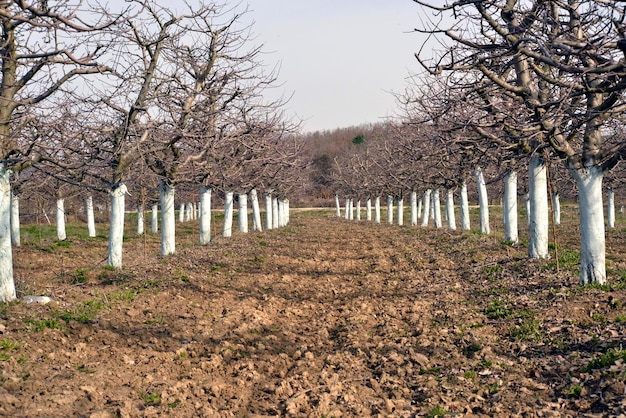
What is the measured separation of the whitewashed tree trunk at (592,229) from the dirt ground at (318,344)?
0.35 metres

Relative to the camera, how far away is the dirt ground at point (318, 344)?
534cm

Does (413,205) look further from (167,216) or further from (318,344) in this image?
(318,344)

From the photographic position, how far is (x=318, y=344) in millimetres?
7629

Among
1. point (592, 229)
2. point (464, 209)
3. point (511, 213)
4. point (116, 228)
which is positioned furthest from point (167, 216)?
point (464, 209)

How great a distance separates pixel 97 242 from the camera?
78.3 feet

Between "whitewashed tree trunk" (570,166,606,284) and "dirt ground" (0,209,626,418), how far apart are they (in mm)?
353

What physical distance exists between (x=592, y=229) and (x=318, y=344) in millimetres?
5201

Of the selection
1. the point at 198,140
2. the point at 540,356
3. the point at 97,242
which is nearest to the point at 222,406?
the point at 540,356

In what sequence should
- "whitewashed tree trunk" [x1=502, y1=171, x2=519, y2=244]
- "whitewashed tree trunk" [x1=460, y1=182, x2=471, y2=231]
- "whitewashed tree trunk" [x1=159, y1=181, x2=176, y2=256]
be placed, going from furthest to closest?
"whitewashed tree trunk" [x1=460, y1=182, x2=471, y2=231] → "whitewashed tree trunk" [x1=502, y1=171, x2=519, y2=244] → "whitewashed tree trunk" [x1=159, y1=181, x2=176, y2=256]

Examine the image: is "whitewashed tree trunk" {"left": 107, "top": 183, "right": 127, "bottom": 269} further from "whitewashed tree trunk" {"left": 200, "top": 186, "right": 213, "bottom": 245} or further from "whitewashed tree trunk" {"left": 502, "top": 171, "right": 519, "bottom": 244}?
"whitewashed tree trunk" {"left": 502, "top": 171, "right": 519, "bottom": 244}

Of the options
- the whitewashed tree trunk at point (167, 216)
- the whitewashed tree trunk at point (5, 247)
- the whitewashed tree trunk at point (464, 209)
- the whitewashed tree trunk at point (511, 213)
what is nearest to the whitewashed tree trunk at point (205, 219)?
the whitewashed tree trunk at point (167, 216)

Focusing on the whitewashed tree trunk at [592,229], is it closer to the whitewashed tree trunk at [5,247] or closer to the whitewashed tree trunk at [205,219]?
the whitewashed tree trunk at [5,247]

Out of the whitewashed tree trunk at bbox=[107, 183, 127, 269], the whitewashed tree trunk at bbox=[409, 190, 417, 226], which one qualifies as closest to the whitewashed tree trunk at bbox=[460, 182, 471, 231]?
the whitewashed tree trunk at bbox=[409, 190, 417, 226]

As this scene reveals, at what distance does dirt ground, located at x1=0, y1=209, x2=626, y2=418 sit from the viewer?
534 centimetres
